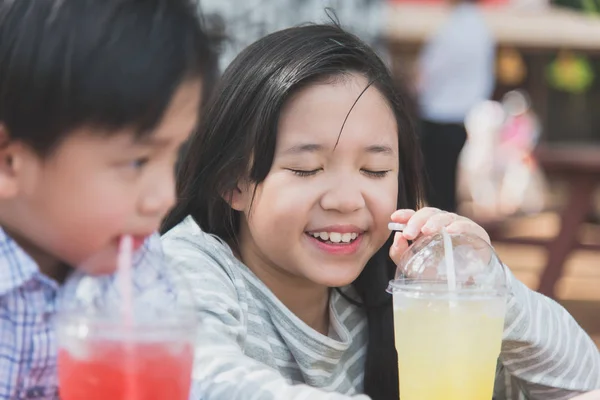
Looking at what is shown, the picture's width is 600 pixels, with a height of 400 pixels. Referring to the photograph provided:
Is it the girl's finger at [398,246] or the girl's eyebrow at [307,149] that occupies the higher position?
the girl's eyebrow at [307,149]

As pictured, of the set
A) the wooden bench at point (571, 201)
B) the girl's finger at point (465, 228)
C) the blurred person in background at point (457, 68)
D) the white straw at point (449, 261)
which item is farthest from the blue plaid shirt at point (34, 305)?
the wooden bench at point (571, 201)

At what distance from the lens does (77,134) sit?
0.98 meters

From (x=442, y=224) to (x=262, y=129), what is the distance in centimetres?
34

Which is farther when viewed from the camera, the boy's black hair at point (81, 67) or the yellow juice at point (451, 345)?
the yellow juice at point (451, 345)

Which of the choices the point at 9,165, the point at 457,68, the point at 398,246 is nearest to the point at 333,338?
the point at 398,246

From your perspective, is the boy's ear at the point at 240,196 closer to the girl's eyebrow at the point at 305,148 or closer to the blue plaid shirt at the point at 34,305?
the girl's eyebrow at the point at 305,148

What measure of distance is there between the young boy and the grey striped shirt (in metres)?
0.36

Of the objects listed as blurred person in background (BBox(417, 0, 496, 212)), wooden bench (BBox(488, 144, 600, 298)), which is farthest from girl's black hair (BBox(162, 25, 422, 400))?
wooden bench (BBox(488, 144, 600, 298))

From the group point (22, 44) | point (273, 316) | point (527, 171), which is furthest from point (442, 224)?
point (527, 171)

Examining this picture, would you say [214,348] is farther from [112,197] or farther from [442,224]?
[442,224]

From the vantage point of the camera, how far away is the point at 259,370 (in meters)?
1.20

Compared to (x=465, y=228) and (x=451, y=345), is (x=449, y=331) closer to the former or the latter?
(x=451, y=345)

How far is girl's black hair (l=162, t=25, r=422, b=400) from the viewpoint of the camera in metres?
1.57

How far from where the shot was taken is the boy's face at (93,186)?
994 millimetres
